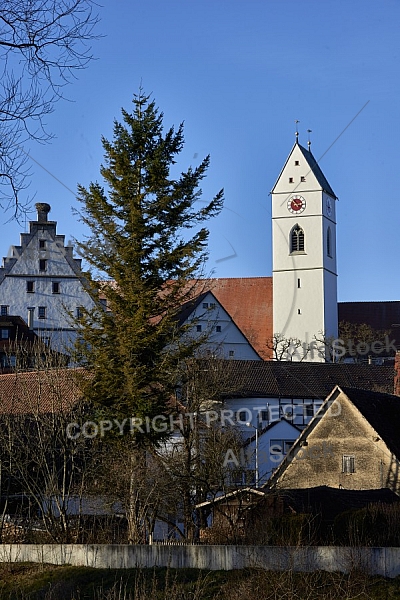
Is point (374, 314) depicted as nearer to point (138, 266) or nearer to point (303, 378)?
point (303, 378)

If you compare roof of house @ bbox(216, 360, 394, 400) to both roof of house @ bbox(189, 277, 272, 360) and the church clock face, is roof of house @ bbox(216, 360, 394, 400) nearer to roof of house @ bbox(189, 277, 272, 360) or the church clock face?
roof of house @ bbox(189, 277, 272, 360)

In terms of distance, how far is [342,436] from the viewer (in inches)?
1463

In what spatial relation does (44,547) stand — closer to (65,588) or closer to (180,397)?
(65,588)

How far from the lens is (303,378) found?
62.8 metres

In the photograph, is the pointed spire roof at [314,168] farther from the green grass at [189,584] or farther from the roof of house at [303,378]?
the green grass at [189,584]

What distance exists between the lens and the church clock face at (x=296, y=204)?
9150 centimetres

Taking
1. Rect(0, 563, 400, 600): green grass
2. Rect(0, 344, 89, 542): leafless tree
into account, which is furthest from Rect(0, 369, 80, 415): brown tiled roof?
Rect(0, 563, 400, 600): green grass

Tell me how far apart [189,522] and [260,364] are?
107ft

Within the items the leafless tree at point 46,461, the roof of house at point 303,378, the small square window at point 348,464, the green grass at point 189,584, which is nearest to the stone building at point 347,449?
the small square window at point 348,464

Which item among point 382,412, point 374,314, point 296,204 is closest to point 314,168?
point 296,204

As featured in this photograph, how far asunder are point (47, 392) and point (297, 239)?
2297 inches

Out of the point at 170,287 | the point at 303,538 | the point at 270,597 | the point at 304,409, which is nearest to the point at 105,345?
the point at 170,287

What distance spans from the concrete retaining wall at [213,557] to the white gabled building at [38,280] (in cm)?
3724

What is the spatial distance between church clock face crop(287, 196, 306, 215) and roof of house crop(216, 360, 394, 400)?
28.0 metres
